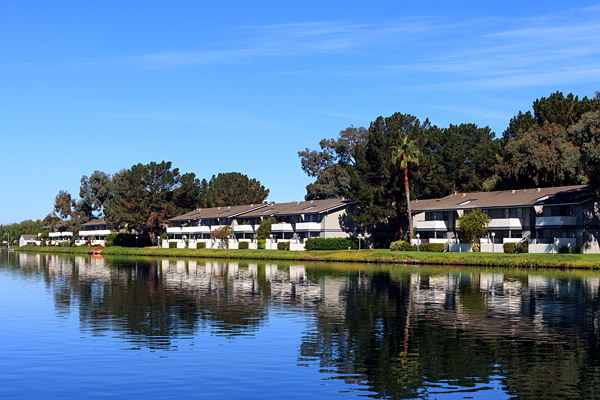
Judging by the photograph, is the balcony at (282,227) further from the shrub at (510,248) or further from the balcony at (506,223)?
the shrub at (510,248)

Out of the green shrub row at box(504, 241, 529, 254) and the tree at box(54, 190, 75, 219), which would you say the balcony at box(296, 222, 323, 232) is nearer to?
the green shrub row at box(504, 241, 529, 254)

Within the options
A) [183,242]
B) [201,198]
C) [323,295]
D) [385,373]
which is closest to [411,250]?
[323,295]

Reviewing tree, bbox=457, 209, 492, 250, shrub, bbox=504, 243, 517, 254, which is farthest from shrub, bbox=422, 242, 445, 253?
shrub, bbox=504, 243, 517, 254

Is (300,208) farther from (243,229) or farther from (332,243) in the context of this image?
(332,243)

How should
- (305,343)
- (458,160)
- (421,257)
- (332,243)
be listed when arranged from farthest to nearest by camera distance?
(458,160) → (332,243) → (421,257) → (305,343)

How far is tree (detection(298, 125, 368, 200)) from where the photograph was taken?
144m

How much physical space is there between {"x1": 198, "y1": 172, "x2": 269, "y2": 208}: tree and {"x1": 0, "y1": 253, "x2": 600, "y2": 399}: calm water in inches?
4123

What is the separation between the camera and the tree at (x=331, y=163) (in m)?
144

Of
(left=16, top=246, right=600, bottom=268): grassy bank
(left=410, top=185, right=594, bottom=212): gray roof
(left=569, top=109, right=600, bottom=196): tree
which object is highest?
(left=569, top=109, right=600, bottom=196): tree

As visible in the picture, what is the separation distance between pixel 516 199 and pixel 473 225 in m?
8.30

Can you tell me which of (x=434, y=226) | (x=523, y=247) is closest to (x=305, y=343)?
(x=523, y=247)

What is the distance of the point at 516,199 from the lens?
3265 inches

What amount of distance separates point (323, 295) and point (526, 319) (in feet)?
46.2

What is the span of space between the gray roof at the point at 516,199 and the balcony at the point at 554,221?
188cm
